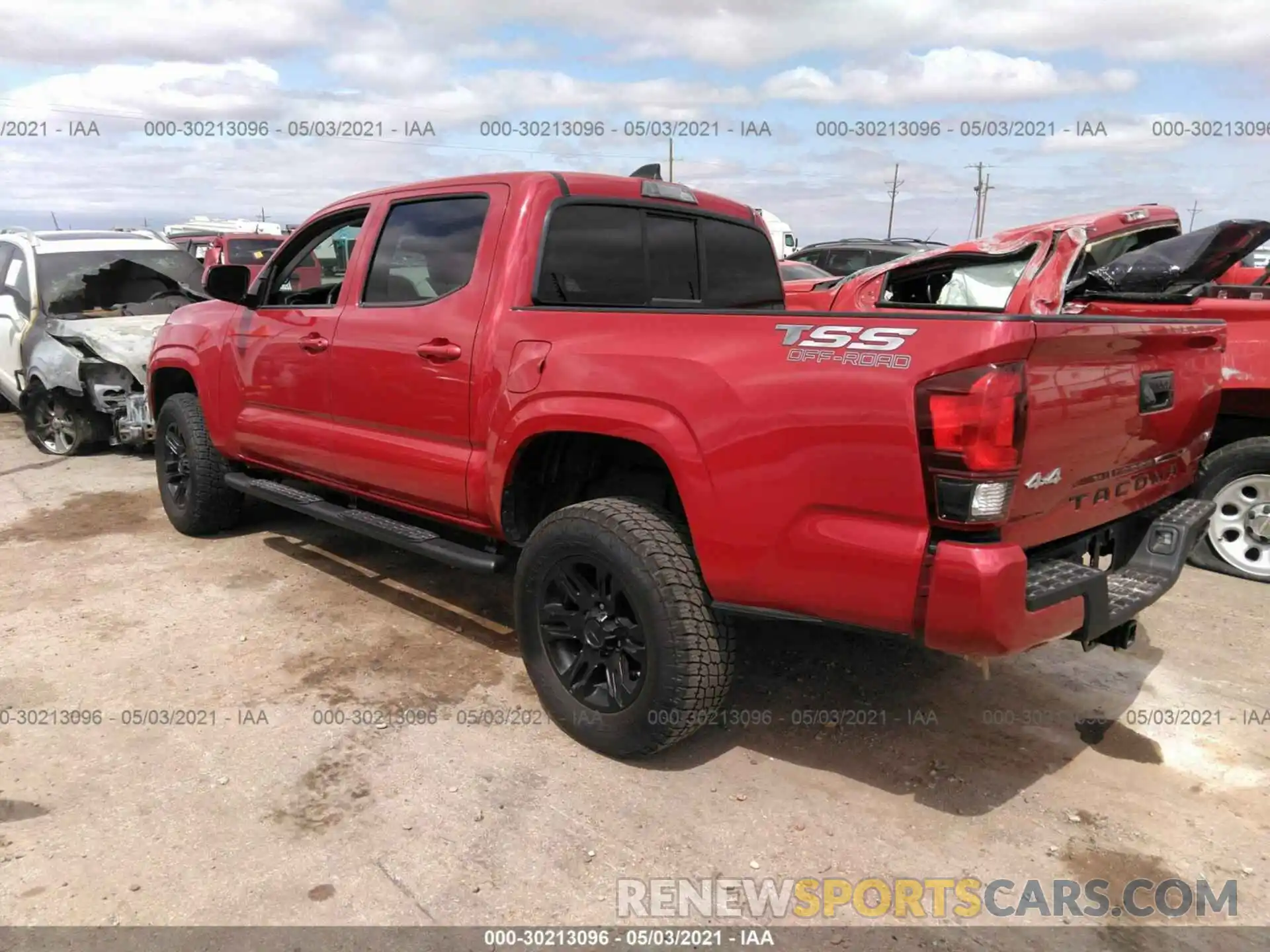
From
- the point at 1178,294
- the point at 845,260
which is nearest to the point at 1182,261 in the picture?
the point at 1178,294

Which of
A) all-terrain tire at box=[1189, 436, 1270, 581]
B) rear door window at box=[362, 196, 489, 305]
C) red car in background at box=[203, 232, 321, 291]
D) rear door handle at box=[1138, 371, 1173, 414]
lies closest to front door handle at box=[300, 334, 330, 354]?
rear door window at box=[362, 196, 489, 305]

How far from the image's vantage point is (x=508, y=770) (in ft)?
10.2

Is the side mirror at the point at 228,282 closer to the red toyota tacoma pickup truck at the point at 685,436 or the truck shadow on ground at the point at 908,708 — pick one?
the red toyota tacoma pickup truck at the point at 685,436

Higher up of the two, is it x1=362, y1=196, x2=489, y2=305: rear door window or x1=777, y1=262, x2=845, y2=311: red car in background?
x1=362, y1=196, x2=489, y2=305: rear door window

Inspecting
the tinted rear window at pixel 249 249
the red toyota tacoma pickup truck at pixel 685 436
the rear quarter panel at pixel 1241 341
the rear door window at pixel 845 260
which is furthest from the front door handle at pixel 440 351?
the tinted rear window at pixel 249 249

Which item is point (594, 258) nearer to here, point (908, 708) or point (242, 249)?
point (908, 708)

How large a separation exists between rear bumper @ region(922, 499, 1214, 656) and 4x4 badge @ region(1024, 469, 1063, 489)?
183 mm

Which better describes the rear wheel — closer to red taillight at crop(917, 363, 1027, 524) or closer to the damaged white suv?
the damaged white suv

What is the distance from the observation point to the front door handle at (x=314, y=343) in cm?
418

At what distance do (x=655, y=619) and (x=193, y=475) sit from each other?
3.70 m

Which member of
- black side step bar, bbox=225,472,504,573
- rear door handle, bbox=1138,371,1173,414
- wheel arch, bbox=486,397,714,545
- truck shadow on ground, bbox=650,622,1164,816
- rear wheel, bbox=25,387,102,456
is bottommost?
truck shadow on ground, bbox=650,622,1164,816

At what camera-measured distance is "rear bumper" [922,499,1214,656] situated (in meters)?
2.30

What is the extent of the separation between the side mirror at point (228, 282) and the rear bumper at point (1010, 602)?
3.76m

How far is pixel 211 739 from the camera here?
3279 mm
